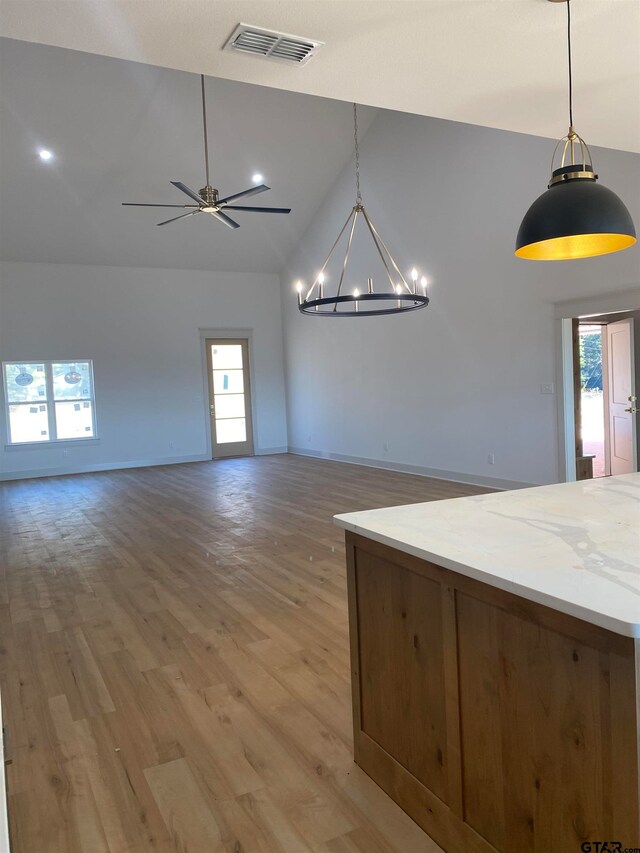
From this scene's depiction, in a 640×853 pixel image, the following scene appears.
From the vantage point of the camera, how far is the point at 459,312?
25.1 ft

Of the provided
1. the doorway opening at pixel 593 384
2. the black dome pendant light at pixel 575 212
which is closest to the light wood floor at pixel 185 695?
the black dome pendant light at pixel 575 212

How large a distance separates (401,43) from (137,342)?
9134mm

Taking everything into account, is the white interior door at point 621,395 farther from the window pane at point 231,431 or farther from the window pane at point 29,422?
the window pane at point 29,422

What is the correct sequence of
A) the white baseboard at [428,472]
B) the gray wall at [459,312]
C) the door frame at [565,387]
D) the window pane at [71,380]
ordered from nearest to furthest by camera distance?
the door frame at [565,387]
the gray wall at [459,312]
the white baseboard at [428,472]
the window pane at [71,380]

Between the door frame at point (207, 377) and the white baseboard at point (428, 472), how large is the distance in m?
1.52

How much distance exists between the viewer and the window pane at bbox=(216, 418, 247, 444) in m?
12.0

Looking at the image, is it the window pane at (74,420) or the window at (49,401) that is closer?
the window at (49,401)

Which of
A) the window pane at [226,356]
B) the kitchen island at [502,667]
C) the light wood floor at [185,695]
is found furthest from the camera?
the window pane at [226,356]

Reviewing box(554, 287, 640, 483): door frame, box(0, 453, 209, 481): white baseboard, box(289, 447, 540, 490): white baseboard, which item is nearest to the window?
box(0, 453, 209, 481): white baseboard

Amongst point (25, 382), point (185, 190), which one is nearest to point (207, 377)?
point (25, 382)

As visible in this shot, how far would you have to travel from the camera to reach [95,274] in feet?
35.0

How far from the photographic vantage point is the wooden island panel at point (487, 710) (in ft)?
3.90

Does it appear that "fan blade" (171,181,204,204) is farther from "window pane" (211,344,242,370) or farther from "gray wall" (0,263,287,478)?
"window pane" (211,344,242,370)

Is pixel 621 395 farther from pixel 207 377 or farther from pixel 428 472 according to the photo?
pixel 207 377
